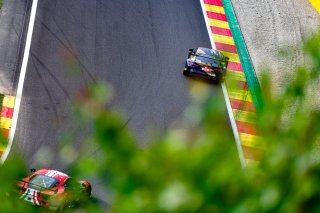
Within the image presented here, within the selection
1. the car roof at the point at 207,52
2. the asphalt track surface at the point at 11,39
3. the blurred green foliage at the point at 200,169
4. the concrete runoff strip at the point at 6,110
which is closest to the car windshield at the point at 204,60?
the car roof at the point at 207,52

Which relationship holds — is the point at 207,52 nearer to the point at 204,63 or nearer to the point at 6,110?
the point at 204,63

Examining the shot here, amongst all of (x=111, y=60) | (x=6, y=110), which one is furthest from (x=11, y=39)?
(x=6, y=110)

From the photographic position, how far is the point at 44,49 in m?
24.7

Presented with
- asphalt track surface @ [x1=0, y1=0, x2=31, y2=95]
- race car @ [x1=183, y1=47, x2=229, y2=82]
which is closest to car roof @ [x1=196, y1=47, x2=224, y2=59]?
race car @ [x1=183, y1=47, x2=229, y2=82]

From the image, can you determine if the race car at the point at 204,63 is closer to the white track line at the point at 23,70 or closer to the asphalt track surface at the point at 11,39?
the white track line at the point at 23,70

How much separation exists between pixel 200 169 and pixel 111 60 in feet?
70.0

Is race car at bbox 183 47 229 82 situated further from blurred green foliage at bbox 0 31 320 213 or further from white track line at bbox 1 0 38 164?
blurred green foliage at bbox 0 31 320 213

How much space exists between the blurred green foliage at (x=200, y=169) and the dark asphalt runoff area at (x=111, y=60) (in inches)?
617

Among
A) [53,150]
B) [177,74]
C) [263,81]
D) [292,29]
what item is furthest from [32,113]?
[263,81]

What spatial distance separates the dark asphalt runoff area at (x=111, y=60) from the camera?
70.8 feet

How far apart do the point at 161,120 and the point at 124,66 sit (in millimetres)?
3425

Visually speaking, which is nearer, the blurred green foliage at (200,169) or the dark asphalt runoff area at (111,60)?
the blurred green foliage at (200,169)

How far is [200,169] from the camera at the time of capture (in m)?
3.79

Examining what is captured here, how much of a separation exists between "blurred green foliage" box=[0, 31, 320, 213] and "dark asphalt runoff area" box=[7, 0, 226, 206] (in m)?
15.7
